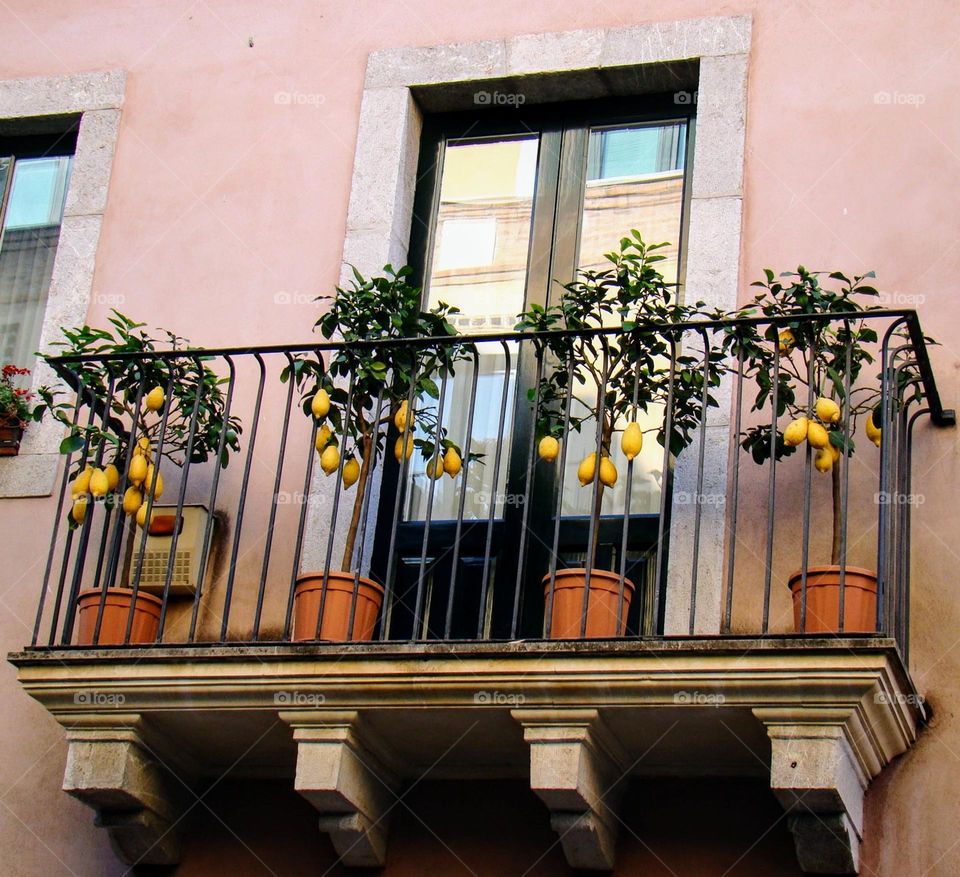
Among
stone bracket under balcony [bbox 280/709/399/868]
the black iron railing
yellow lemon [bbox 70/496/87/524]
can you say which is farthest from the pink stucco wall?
stone bracket under balcony [bbox 280/709/399/868]

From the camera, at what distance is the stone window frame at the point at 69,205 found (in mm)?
7812

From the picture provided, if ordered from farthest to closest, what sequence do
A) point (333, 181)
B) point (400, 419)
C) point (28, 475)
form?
point (333, 181) → point (28, 475) → point (400, 419)

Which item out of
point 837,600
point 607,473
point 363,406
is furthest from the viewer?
point 363,406

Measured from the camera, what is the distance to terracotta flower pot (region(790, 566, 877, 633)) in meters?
6.21

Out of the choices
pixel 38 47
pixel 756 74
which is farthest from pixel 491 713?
pixel 38 47

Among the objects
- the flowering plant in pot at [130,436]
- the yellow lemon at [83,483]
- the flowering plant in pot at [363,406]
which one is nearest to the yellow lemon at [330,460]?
the flowering plant in pot at [363,406]

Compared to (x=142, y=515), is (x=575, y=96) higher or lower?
higher

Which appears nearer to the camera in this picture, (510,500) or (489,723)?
(489,723)

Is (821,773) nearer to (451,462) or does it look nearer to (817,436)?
(817,436)

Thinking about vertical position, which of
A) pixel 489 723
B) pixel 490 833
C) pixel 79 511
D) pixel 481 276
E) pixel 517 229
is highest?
pixel 517 229

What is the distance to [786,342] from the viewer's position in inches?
264

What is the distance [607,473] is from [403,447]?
0.74m

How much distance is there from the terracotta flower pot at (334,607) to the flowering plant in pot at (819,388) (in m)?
1.46

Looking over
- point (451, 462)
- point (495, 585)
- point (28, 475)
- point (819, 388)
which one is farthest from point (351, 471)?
point (819, 388)
